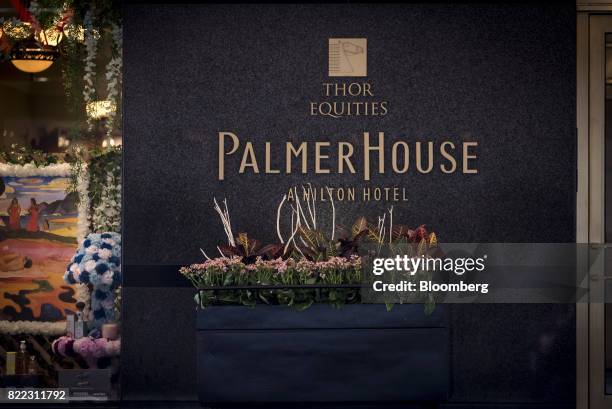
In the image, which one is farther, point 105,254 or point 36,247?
point 36,247

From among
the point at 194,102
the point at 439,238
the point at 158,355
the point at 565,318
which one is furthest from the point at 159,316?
the point at 565,318

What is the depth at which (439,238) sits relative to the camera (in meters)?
5.86

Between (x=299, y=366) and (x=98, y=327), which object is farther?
(x=98, y=327)

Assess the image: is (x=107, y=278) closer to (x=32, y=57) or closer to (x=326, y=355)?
(x=32, y=57)

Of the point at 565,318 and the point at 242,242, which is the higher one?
the point at 242,242

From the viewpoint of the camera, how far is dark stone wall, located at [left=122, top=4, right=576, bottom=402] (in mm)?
5871

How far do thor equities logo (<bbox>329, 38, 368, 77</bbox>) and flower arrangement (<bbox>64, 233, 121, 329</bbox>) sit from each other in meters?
1.92

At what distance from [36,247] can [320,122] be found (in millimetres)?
2218

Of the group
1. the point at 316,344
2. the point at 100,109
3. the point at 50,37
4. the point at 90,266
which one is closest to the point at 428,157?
the point at 316,344

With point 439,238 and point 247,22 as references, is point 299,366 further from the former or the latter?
point 247,22

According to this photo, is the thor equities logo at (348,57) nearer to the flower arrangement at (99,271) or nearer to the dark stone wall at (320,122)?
the dark stone wall at (320,122)

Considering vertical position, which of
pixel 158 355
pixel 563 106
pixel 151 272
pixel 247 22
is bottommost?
pixel 158 355

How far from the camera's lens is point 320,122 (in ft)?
19.4

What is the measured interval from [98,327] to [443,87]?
9.58 feet
